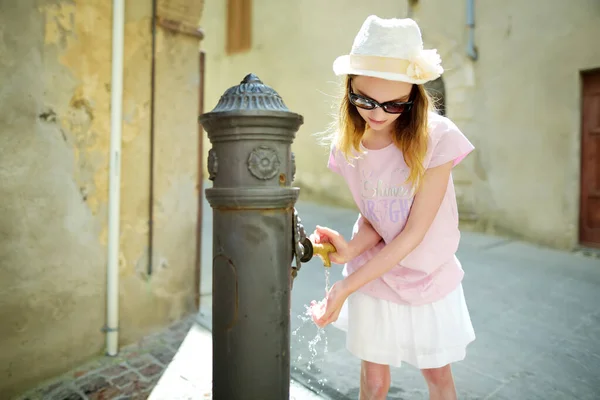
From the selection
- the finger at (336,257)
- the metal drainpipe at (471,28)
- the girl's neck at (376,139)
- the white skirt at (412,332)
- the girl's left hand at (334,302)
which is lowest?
the white skirt at (412,332)

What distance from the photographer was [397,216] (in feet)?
5.12

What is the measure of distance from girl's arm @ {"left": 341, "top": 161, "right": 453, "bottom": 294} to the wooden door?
525 centimetres

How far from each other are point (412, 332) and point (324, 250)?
0.40 metres

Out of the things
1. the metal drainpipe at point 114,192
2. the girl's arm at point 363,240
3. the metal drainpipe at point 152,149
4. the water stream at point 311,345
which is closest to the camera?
the girl's arm at point 363,240

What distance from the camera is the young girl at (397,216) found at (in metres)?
1.43

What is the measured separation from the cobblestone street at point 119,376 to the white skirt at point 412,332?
1326mm

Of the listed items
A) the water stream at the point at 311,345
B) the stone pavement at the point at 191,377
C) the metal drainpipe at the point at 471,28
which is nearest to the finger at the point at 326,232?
the water stream at the point at 311,345

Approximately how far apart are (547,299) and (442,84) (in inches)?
168

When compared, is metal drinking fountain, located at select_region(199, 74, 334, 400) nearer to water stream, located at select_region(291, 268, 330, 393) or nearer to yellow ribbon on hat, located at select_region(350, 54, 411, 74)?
yellow ribbon on hat, located at select_region(350, 54, 411, 74)

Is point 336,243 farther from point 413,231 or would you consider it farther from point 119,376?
point 119,376

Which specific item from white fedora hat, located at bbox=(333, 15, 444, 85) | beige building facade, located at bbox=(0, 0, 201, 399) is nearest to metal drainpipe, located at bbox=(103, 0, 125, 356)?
beige building facade, located at bbox=(0, 0, 201, 399)

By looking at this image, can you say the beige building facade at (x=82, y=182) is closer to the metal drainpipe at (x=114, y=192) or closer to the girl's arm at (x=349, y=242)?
the metal drainpipe at (x=114, y=192)

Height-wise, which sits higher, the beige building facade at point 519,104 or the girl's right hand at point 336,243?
the beige building facade at point 519,104

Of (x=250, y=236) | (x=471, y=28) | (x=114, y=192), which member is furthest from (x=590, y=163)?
(x=250, y=236)
